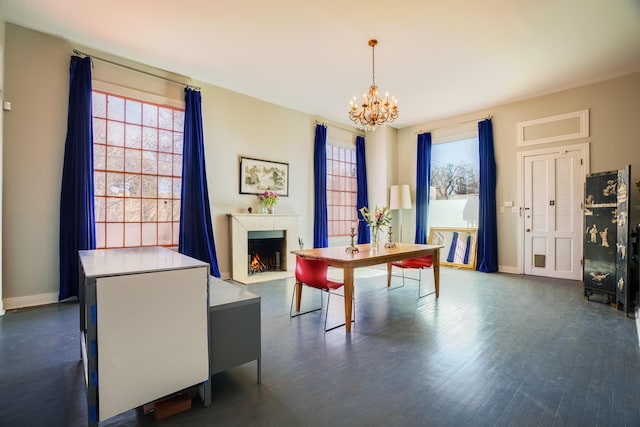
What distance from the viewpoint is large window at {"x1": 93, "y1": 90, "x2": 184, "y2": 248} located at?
414 centimetres

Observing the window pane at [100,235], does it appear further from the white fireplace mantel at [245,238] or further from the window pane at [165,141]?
the white fireplace mantel at [245,238]

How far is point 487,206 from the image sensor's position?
5984mm

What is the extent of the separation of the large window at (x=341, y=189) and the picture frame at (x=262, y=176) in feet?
4.56

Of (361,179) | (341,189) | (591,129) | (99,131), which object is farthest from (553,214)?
(99,131)

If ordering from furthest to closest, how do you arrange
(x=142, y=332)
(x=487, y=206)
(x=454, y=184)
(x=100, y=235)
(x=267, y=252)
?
(x=454, y=184) < (x=487, y=206) < (x=267, y=252) < (x=100, y=235) < (x=142, y=332)

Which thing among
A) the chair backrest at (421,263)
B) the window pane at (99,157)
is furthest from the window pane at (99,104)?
the chair backrest at (421,263)

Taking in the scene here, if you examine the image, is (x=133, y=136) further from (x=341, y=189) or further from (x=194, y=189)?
(x=341, y=189)

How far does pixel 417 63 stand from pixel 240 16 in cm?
245

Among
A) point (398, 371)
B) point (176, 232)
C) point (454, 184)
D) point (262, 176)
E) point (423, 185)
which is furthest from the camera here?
point (423, 185)

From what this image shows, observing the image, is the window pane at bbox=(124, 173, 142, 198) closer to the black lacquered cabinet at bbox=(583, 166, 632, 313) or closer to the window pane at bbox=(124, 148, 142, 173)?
the window pane at bbox=(124, 148, 142, 173)

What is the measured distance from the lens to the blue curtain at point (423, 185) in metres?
6.97

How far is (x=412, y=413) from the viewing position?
1705 millimetres

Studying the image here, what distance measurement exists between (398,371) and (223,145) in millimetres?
4399

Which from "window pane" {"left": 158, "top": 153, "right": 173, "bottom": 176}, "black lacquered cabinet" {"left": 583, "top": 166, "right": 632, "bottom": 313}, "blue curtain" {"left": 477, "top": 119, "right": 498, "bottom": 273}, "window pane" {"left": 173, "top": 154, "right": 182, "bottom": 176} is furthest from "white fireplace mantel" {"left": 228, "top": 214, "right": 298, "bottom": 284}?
"black lacquered cabinet" {"left": 583, "top": 166, "right": 632, "bottom": 313}
